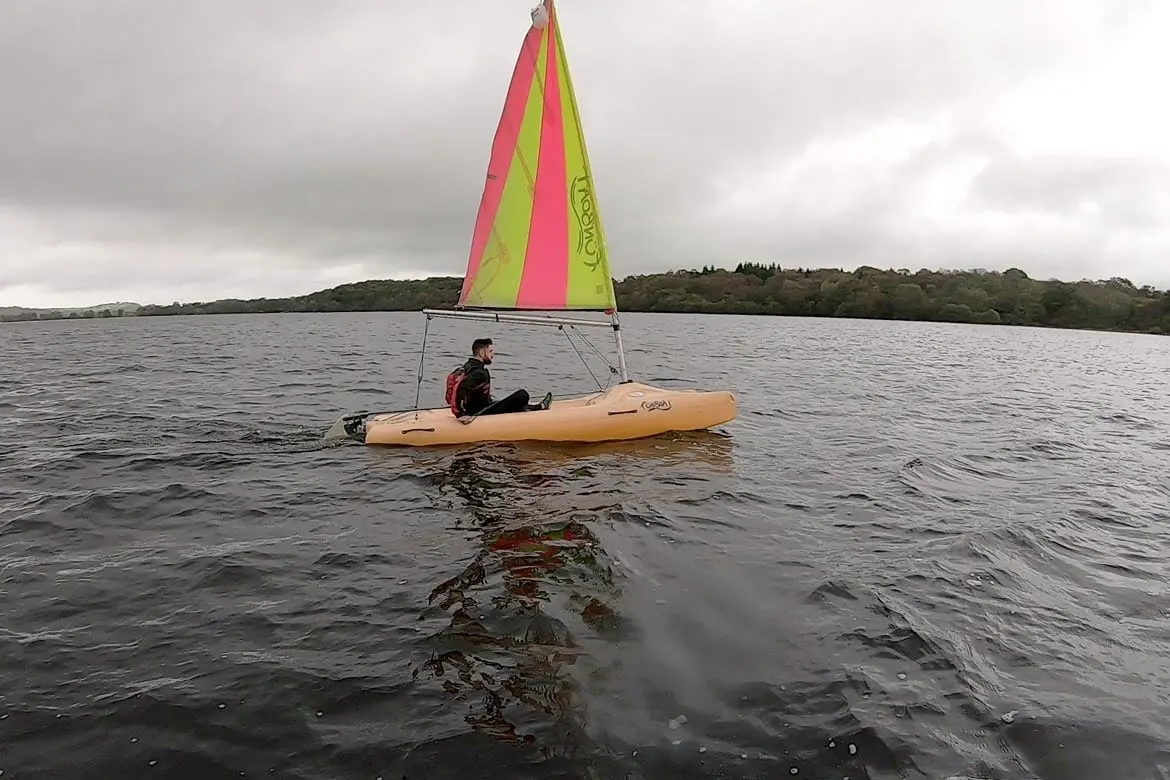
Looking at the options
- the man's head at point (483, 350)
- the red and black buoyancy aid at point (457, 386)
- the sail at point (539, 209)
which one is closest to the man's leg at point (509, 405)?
the red and black buoyancy aid at point (457, 386)

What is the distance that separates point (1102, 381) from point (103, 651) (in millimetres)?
38477

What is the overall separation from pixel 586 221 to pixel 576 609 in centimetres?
859

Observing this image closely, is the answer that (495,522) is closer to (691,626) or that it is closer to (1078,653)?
(691,626)

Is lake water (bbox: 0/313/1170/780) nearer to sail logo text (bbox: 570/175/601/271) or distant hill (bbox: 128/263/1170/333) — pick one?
sail logo text (bbox: 570/175/601/271)

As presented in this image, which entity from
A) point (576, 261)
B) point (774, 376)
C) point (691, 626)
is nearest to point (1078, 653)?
point (691, 626)

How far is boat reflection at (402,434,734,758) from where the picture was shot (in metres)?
4.86

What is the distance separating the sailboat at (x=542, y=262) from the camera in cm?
1270

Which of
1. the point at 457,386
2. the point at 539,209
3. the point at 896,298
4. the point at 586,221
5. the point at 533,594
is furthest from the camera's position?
the point at 896,298

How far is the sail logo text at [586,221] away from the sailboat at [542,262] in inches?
0.7

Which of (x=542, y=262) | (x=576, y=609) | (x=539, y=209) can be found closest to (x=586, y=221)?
(x=539, y=209)

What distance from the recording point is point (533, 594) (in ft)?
21.7

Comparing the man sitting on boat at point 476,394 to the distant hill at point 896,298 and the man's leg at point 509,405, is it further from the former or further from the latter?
the distant hill at point 896,298

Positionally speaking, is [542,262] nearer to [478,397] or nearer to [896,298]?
[478,397]

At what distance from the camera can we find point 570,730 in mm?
4586
